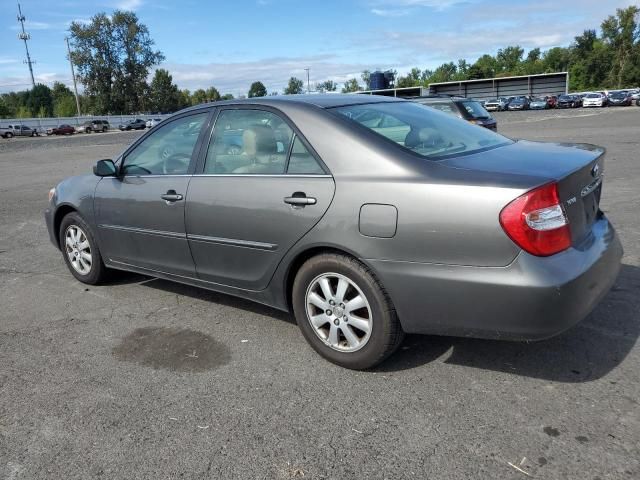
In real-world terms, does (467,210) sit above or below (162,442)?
above

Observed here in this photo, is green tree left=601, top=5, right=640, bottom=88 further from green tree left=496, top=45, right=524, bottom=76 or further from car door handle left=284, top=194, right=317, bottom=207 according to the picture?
car door handle left=284, top=194, right=317, bottom=207

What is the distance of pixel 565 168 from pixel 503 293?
823mm

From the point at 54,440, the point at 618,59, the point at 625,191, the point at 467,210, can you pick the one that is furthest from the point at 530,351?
the point at 618,59

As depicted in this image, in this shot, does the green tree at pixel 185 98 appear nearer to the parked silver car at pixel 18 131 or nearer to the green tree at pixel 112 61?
the green tree at pixel 112 61

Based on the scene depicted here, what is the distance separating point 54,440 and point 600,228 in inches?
127

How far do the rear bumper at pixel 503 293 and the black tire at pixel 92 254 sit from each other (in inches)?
120

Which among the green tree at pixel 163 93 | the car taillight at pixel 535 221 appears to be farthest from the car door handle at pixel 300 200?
the green tree at pixel 163 93

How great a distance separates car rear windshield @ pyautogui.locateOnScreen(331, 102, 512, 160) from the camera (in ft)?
11.1

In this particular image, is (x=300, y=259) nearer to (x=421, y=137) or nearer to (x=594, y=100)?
(x=421, y=137)

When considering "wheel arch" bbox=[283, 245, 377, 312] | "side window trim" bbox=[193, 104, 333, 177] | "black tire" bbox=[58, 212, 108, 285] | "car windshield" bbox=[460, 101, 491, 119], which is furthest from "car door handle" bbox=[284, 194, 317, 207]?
"car windshield" bbox=[460, 101, 491, 119]

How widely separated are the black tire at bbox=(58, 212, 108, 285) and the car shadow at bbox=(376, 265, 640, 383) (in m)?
2.94

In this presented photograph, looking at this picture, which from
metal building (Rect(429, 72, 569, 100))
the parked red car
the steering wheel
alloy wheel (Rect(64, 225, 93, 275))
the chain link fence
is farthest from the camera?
metal building (Rect(429, 72, 569, 100))

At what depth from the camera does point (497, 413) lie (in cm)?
284

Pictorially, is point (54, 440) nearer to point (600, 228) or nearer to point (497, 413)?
point (497, 413)
